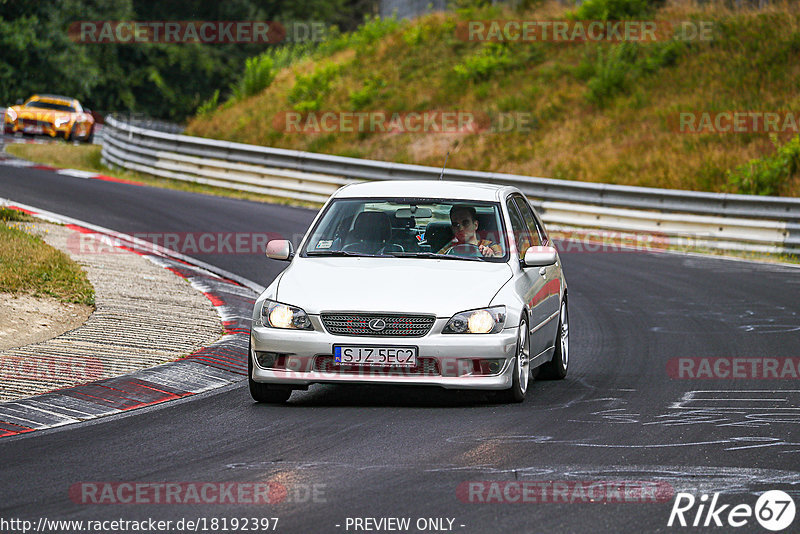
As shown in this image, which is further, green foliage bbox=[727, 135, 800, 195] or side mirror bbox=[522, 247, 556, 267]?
green foliage bbox=[727, 135, 800, 195]

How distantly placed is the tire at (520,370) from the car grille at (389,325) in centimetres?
71

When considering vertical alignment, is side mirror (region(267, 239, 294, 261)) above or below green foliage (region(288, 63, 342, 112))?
below

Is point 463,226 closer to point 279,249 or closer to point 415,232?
point 415,232

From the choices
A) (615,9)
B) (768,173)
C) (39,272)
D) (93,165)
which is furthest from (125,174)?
(39,272)

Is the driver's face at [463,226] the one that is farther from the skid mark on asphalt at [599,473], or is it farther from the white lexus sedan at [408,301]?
the skid mark on asphalt at [599,473]

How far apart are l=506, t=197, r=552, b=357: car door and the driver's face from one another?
313 millimetres

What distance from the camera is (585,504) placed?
6059 mm

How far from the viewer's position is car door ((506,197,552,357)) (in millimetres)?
9414

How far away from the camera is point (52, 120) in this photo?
36.8 metres

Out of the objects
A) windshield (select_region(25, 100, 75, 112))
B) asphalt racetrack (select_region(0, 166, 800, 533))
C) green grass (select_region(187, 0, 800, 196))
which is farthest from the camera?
windshield (select_region(25, 100, 75, 112))

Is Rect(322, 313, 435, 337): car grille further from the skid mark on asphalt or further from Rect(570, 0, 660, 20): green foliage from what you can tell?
Rect(570, 0, 660, 20): green foliage

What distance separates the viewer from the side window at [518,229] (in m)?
9.93

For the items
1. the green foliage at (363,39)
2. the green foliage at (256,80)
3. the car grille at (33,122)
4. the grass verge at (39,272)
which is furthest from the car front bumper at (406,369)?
the green foliage at (363,39)

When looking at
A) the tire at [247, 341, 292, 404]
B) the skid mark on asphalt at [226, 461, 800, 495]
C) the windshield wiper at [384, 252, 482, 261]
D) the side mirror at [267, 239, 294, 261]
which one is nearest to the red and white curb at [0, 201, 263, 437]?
the tire at [247, 341, 292, 404]
